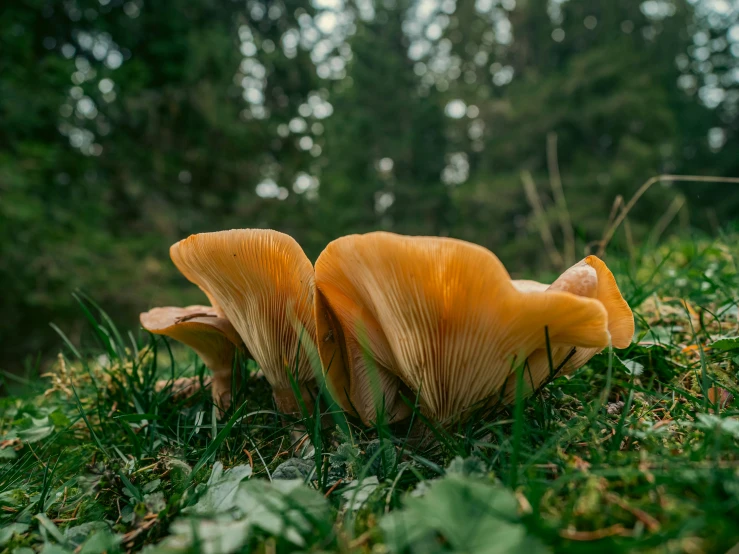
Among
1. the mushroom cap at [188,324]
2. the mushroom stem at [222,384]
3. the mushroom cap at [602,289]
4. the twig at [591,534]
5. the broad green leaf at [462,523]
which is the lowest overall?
the mushroom stem at [222,384]

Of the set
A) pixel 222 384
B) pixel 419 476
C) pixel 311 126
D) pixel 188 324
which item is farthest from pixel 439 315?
pixel 311 126

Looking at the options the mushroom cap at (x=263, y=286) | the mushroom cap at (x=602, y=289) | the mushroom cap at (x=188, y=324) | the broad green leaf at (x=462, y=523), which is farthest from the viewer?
the mushroom cap at (x=188, y=324)

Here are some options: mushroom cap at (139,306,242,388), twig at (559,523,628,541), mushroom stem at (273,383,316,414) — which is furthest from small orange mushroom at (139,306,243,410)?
twig at (559,523,628,541)

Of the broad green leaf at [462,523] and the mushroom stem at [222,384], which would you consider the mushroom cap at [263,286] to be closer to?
the mushroom stem at [222,384]

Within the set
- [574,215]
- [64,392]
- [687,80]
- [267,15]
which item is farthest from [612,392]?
[687,80]

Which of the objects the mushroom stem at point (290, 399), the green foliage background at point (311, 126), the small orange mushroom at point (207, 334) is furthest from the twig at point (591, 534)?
the green foliage background at point (311, 126)

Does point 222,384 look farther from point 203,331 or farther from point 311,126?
point 311,126

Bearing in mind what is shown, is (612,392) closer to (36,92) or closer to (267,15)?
(36,92)
